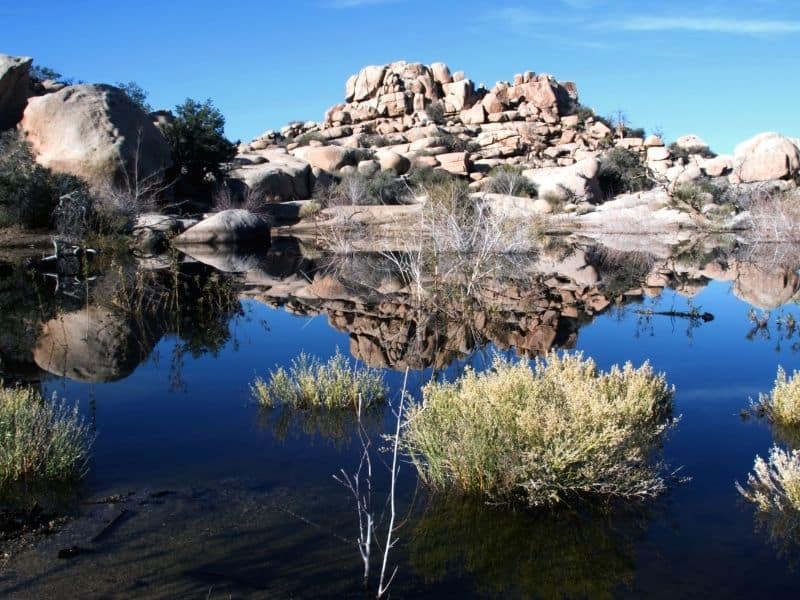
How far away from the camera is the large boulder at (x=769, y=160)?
42.8 meters

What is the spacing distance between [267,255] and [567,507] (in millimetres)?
20952

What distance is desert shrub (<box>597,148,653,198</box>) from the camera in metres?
46.2

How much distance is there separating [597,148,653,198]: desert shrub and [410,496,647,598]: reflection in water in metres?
41.8

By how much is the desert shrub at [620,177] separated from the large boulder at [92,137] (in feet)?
88.3

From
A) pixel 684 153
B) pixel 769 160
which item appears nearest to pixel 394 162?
pixel 769 160

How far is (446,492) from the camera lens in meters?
5.75

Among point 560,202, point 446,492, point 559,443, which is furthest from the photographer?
point 560,202

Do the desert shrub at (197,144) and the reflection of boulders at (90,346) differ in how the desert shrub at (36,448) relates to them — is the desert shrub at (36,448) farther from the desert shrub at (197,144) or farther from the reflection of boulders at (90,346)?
the desert shrub at (197,144)

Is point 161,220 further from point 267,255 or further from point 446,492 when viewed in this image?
point 446,492

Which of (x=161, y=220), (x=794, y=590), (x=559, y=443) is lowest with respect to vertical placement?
(x=794, y=590)

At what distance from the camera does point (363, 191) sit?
38.2 m

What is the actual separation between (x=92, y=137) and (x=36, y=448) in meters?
25.8

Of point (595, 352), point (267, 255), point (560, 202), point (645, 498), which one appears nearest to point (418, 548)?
point (645, 498)

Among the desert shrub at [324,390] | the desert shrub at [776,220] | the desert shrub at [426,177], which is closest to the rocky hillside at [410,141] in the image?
the desert shrub at [426,177]
